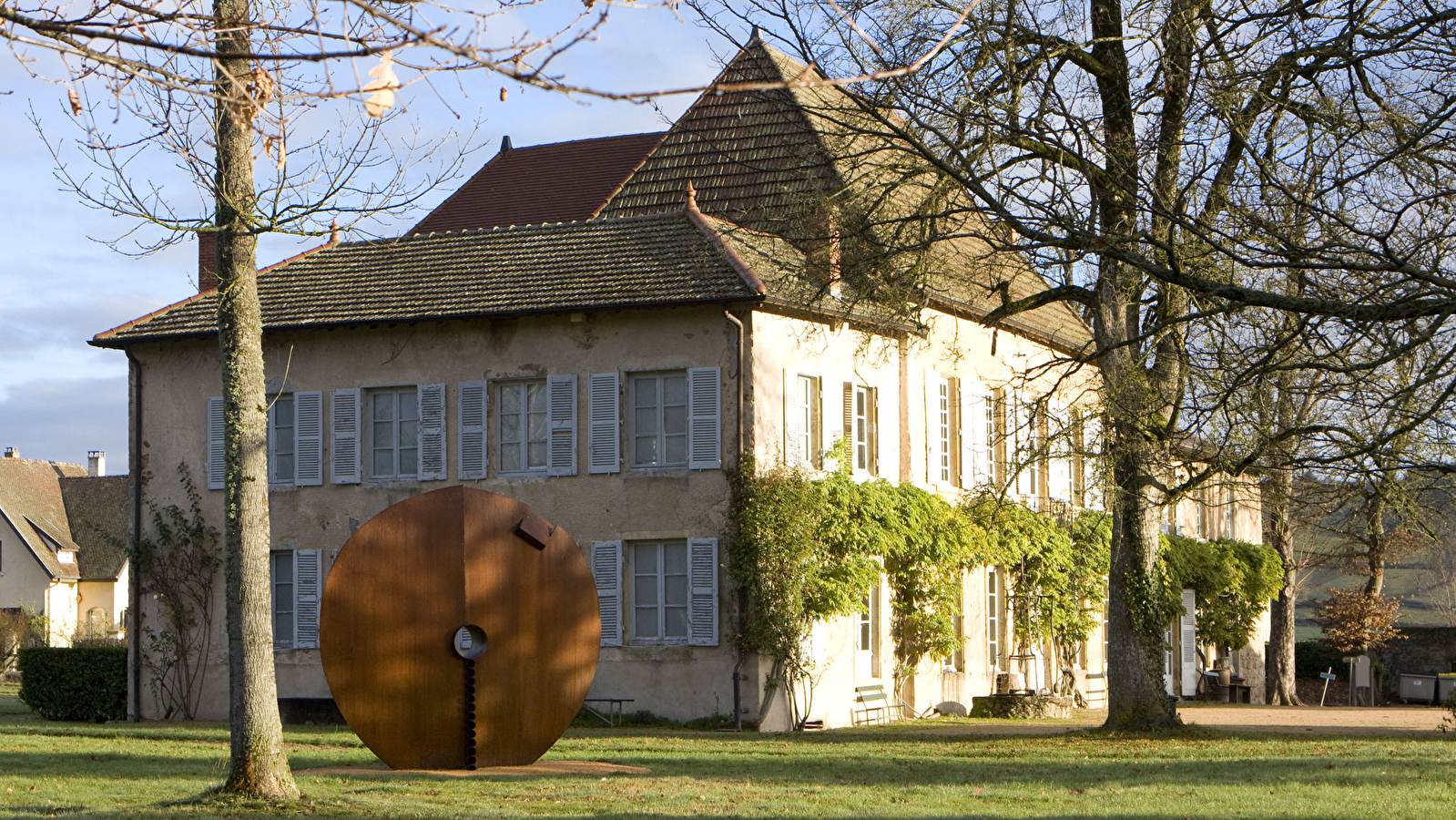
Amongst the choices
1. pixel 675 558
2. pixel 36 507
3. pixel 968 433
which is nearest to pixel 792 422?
pixel 675 558

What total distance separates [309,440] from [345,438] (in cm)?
64

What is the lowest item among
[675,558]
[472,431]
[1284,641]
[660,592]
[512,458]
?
[1284,641]

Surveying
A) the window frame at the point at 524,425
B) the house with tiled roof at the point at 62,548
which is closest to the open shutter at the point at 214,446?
the window frame at the point at 524,425

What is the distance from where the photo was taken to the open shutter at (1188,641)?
3166 cm

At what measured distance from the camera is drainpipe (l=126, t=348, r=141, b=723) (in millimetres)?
23781

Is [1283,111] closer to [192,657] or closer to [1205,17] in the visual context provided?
[1205,17]

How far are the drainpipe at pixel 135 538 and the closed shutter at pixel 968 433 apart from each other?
12629 mm

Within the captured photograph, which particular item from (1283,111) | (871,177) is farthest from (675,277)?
(1283,111)

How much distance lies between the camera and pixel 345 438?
23188mm

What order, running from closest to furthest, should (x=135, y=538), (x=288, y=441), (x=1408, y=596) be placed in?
(x=288, y=441) < (x=135, y=538) < (x=1408, y=596)

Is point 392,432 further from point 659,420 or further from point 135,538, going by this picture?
point 135,538

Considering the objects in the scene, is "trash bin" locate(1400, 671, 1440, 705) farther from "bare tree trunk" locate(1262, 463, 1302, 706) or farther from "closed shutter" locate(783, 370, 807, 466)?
"closed shutter" locate(783, 370, 807, 466)

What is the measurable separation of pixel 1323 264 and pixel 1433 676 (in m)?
27.7

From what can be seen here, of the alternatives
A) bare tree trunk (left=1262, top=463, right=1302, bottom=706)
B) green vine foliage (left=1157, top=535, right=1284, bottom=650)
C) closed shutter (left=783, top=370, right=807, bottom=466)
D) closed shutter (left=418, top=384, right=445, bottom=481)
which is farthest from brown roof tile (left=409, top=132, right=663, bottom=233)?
bare tree trunk (left=1262, top=463, right=1302, bottom=706)
